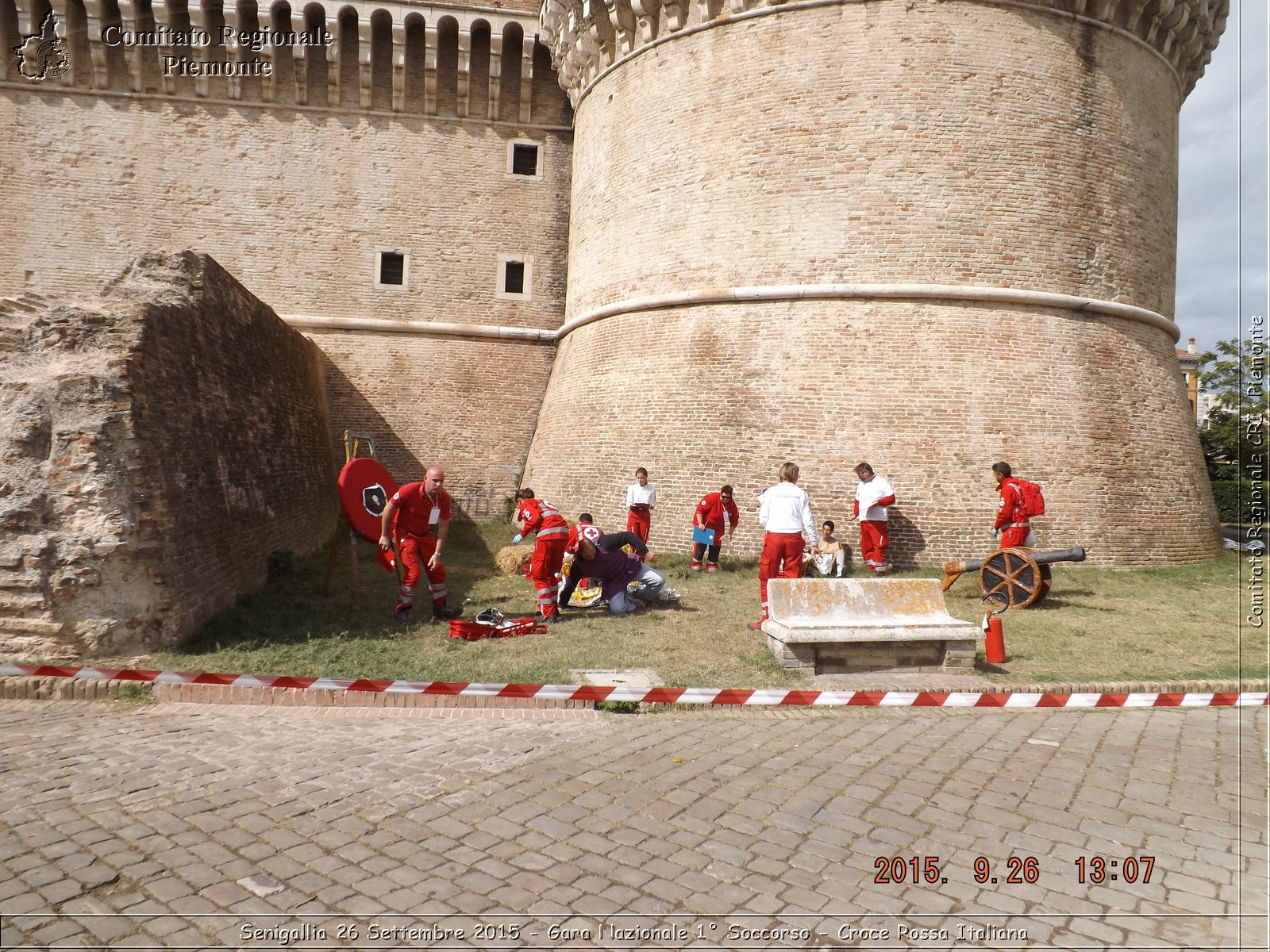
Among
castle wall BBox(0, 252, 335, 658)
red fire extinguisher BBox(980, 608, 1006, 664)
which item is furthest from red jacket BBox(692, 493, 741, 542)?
castle wall BBox(0, 252, 335, 658)

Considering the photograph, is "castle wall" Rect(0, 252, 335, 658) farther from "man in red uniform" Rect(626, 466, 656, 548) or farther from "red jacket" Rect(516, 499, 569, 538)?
"man in red uniform" Rect(626, 466, 656, 548)

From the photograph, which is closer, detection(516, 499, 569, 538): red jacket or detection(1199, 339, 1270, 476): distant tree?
detection(516, 499, 569, 538): red jacket

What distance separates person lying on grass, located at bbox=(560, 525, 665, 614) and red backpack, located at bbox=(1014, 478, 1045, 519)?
15.0 ft

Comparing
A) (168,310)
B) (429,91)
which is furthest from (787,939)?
(429,91)

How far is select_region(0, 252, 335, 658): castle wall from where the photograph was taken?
645cm

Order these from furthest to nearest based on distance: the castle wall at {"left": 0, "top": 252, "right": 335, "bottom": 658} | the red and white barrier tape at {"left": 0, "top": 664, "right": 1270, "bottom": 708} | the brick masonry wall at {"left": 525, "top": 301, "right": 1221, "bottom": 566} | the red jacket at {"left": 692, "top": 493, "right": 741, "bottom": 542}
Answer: the brick masonry wall at {"left": 525, "top": 301, "right": 1221, "bottom": 566} → the red jacket at {"left": 692, "top": 493, "right": 741, "bottom": 542} → the castle wall at {"left": 0, "top": 252, "right": 335, "bottom": 658} → the red and white barrier tape at {"left": 0, "top": 664, "right": 1270, "bottom": 708}

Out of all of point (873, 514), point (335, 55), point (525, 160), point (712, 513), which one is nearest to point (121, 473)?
point (712, 513)

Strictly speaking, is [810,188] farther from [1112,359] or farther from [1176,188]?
[1176,188]

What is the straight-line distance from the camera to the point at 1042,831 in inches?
152

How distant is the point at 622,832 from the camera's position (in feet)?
12.5

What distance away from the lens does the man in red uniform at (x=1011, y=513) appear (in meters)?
9.39

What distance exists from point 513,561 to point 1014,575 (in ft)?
23.3

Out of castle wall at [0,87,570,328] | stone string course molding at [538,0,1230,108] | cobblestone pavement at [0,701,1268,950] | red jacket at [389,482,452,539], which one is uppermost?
stone string course molding at [538,0,1230,108]

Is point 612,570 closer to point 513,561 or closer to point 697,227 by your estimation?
point 513,561
